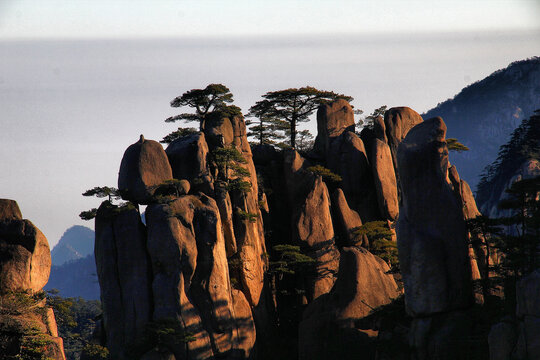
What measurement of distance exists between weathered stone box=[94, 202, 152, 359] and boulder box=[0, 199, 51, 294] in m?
10.3

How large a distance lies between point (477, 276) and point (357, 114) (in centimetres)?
2662

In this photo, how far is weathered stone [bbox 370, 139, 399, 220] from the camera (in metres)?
52.8

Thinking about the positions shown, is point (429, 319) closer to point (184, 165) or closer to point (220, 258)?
point (220, 258)

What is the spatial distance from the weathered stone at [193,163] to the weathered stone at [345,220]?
415 inches

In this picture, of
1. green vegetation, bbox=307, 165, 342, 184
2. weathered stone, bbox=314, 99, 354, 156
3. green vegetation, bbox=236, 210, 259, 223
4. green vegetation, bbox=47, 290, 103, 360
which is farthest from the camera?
weathered stone, bbox=314, 99, 354, 156

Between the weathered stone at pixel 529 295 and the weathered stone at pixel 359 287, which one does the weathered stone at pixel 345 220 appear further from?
the weathered stone at pixel 529 295

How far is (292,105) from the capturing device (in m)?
60.3

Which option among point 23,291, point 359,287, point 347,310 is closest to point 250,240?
point 359,287

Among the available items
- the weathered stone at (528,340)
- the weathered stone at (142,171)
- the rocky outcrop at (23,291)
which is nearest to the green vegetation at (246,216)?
the weathered stone at (142,171)

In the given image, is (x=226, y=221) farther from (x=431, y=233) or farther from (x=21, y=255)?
(x=21, y=255)

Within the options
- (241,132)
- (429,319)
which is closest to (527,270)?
(429,319)

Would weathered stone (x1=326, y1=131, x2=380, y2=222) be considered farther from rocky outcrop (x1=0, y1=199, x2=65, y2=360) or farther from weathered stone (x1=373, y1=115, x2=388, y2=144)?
rocky outcrop (x1=0, y1=199, x2=65, y2=360)

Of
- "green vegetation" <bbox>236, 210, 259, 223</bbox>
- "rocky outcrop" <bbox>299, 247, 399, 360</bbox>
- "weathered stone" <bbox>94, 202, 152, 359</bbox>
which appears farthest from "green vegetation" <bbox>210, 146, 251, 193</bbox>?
"rocky outcrop" <bbox>299, 247, 399, 360</bbox>

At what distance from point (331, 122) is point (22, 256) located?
32436 mm
